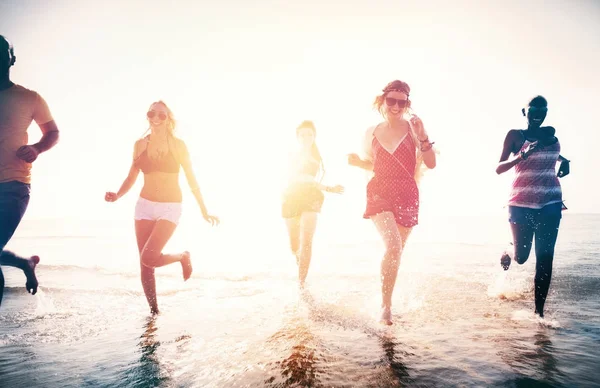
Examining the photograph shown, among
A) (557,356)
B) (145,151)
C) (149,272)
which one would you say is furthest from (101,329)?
(557,356)

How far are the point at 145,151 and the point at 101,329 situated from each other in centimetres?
219

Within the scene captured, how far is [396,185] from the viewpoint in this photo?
374 cm

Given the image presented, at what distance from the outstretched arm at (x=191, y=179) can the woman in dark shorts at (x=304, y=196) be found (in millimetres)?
1625

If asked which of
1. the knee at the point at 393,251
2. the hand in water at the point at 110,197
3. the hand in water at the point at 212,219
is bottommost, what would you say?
the knee at the point at 393,251

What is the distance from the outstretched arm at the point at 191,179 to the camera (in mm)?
4422

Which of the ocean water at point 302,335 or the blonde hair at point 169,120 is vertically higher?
the blonde hair at point 169,120

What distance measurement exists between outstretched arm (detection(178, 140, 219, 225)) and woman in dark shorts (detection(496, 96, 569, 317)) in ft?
13.1

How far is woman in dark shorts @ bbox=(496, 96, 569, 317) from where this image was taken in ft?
12.4

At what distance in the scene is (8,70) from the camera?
360 centimetres

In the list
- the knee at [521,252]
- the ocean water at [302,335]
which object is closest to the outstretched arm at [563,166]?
the knee at [521,252]

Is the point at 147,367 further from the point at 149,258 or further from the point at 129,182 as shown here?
the point at 129,182

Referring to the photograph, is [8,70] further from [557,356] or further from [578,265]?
[578,265]

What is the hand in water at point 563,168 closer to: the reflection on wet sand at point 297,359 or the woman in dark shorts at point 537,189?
the woman in dark shorts at point 537,189

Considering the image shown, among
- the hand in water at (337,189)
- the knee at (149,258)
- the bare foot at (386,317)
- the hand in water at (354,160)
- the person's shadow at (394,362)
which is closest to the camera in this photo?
the person's shadow at (394,362)
